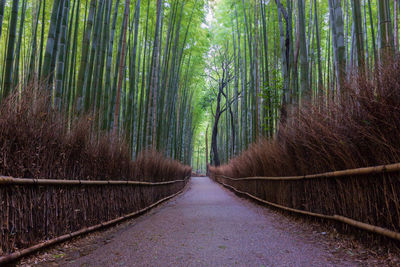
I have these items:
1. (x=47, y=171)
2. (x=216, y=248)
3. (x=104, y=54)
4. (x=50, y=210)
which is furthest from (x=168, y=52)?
(x=216, y=248)

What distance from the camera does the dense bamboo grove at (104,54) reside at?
3.52m

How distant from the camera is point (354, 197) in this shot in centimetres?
234

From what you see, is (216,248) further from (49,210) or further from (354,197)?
(49,210)

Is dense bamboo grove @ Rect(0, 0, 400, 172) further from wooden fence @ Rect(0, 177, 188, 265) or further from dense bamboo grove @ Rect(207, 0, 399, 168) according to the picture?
wooden fence @ Rect(0, 177, 188, 265)

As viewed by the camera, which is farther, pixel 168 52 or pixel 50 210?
pixel 168 52

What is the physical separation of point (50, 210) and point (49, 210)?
1 cm

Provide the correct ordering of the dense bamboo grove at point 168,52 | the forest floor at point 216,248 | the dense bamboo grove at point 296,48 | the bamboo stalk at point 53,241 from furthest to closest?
the dense bamboo grove at point 168,52 → the dense bamboo grove at point 296,48 → the forest floor at point 216,248 → the bamboo stalk at point 53,241

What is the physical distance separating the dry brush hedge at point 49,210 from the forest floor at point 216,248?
0.46 ft

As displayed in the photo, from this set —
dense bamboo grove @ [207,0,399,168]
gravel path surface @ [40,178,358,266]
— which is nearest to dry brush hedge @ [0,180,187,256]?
gravel path surface @ [40,178,358,266]

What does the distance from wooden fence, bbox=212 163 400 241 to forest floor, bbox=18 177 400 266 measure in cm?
16

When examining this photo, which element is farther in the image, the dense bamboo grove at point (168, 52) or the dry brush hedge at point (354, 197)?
the dense bamboo grove at point (168, 52)

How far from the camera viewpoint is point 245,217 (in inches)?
160

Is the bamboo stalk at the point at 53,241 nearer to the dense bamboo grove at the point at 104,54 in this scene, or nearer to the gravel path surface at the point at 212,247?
the gravel path surface at the point at 212,247

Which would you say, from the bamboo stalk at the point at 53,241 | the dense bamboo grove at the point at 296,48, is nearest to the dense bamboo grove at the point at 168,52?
the dense bamboo grove at the point at 296,48
